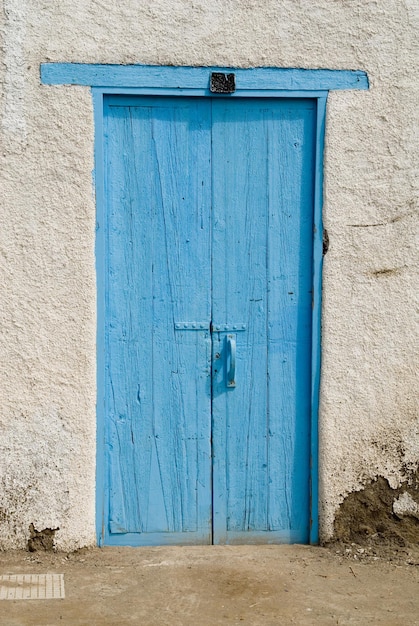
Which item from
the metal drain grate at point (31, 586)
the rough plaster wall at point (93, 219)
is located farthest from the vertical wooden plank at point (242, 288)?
the metal drain grate at point (31, 586)

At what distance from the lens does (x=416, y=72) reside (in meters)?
4.49

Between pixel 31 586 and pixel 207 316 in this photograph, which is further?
pixel 207 316

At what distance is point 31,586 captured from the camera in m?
4.09

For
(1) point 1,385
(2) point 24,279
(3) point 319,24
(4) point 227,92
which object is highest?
(3) point 319,24

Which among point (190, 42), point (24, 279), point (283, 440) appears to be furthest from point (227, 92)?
point (283, 440)

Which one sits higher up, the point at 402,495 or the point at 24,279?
the point at 24,279

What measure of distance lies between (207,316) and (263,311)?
278 mm

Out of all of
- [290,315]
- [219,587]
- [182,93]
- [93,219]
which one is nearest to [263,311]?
[290,315]

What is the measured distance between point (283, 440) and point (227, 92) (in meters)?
1.72

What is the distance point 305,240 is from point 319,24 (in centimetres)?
103

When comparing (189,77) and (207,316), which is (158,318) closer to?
(207,316)

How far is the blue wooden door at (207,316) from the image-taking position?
4469 mm

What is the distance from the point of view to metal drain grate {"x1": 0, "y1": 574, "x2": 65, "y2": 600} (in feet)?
13.1

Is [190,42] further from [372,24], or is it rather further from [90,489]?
[90,489]
